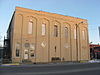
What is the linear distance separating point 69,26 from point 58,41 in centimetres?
625

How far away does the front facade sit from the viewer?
31.8 meters

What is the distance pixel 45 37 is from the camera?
35.2 metres

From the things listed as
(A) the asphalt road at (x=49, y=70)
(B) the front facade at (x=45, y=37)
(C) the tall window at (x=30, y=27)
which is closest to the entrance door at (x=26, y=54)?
(B) the front facade at (x=45, y=37)

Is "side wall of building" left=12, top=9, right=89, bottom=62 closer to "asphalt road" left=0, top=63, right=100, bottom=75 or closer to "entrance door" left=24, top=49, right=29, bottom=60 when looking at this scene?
"entrance door" left=24, top=49, right=29, bottom=60

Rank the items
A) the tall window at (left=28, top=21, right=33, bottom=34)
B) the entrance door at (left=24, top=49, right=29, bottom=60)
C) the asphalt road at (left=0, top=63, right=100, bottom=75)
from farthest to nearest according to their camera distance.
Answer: the tall window at (left=28, top=21, right=33, bottom=34) → the entrance door at (left=24, top=49, right=29, bottom=60) → the asphalt road at (left=0, top=63, right=100, bottom=75)

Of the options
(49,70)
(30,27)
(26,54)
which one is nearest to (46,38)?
(30,27)

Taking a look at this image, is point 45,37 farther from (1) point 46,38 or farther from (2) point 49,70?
(2) point 49,70

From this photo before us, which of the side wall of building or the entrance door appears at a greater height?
the side wall of building

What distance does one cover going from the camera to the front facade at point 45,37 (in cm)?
3184

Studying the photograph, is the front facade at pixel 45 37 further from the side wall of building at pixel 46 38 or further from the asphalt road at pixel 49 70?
the asphalt road at pixel 49 70

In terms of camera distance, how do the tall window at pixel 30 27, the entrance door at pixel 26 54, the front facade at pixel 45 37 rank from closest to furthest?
1. the front facade at pixel 45 37
2. the entrance door at pixel 26 54
3. the tall window at pixel 30 27

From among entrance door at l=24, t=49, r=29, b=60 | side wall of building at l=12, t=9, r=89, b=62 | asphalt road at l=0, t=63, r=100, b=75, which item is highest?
side wall of building at l=12, t=9, r=89, b=62

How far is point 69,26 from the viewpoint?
40062 millimetres

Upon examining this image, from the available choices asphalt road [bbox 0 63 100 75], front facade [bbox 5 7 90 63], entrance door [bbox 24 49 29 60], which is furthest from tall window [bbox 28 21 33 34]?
asphalt road [bbox 0 63 100 75]
